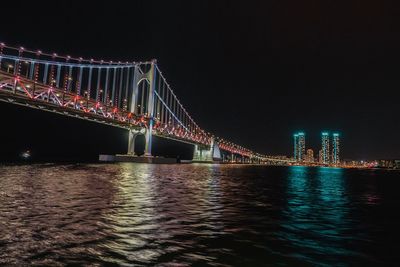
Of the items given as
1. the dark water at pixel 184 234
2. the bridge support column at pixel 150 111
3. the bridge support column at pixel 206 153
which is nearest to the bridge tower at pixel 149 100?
the bridge support column at pixel 150 111

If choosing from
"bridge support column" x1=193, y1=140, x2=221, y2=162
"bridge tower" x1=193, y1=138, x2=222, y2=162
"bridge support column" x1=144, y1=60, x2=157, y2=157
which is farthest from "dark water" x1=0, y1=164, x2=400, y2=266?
"bridge support column" x1=193, y1=140, x2=221, y2=162

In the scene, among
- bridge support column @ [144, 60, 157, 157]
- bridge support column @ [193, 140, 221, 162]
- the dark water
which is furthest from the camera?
bridge support column @ [193, 140, 221, 162]

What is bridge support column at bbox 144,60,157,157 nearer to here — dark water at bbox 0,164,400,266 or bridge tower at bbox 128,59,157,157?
bridge tower at bbox 128,59,157,157

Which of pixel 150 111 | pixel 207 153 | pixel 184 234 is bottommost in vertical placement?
pixel 184 234

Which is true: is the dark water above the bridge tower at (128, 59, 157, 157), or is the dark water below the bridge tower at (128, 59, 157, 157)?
below

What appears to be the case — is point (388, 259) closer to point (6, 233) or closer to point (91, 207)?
point (6, 233)

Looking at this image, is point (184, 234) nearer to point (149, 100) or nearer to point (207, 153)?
point (149, 100)

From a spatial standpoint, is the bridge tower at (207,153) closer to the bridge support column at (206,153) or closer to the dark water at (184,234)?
the bridge support column at (206,153)

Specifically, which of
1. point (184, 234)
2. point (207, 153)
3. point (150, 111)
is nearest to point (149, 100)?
point (150, 111)

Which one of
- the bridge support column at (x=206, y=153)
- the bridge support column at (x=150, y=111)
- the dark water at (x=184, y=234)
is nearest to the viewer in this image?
the dark water at (x=184, y=234)

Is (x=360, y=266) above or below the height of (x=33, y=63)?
below

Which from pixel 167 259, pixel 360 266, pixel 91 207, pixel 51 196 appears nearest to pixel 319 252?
pixel 360 266
